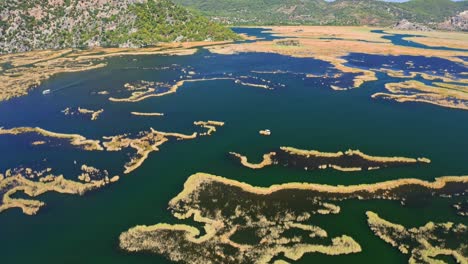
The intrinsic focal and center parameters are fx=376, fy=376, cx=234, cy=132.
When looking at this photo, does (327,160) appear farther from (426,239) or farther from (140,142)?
(140,142)

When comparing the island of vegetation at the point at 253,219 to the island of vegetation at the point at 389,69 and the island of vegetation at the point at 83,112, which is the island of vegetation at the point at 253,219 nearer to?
the island of vegetation at the point at 83,112

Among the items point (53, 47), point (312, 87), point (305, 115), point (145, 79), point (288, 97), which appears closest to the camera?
point (305, 115)

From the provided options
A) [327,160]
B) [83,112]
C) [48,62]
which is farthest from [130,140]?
[48,62]

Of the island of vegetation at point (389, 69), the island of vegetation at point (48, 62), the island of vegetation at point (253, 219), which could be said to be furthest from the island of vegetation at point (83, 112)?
the island of vegetation at point (389, 69)

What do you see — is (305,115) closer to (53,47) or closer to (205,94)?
(205,94)

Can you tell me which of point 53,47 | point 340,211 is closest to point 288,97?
point 340,211

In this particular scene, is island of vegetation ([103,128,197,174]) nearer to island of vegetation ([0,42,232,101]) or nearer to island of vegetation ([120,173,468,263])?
island of vegetation ([120,173,468,263])
